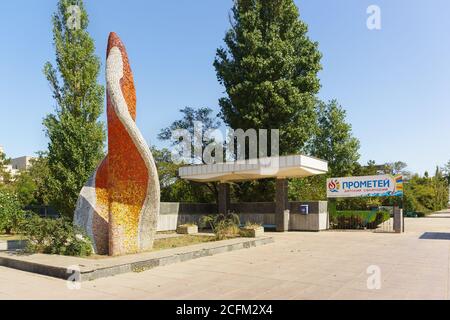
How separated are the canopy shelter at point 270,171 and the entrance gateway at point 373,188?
118 centimetres

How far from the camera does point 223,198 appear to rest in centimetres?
2378

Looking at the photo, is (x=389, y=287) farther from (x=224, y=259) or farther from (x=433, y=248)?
(x=433, y=248)

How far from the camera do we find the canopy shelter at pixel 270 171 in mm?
19078

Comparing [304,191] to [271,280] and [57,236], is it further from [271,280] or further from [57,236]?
[271,280]

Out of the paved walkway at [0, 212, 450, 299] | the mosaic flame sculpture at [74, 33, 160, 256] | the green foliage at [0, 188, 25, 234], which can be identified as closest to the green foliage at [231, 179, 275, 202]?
the green foliage at [0, 188, 25, 234]

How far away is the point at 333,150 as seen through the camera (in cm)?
3603

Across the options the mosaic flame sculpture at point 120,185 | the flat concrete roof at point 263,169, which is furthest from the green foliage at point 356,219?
the mosaic flame sculpture at point 120,185

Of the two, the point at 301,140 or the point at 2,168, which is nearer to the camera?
the point at 301,140

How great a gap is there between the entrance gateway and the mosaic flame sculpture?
42.4 ft

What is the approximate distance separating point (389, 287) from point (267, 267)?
120 inches

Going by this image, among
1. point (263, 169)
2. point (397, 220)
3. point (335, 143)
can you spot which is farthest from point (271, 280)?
point (335, 143)

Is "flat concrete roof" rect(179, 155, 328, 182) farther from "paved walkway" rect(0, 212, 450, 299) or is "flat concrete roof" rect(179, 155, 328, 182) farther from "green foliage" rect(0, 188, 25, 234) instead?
"green foliage" rect(0, 188, 25, 234)

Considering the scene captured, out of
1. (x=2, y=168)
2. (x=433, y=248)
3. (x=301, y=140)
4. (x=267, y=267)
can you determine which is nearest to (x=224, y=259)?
(x=267, y=267)

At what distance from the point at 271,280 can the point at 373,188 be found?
14385 mm
